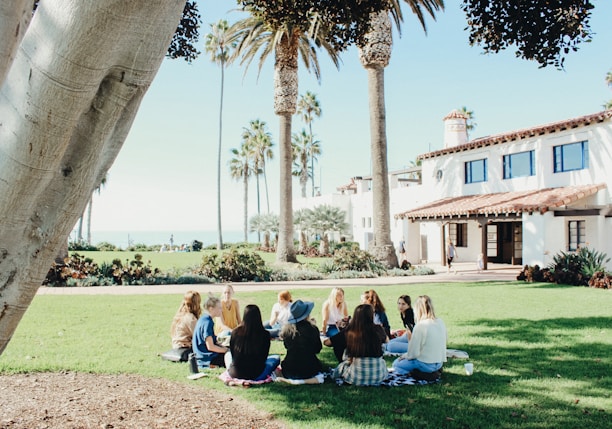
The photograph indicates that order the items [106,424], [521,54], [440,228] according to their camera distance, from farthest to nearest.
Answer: [440,228]
[521,54]
[106,424]

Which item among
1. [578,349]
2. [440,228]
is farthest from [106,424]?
[440,228]

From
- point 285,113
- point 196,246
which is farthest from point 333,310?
point 196,246

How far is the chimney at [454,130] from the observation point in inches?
1288

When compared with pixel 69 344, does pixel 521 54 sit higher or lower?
higher

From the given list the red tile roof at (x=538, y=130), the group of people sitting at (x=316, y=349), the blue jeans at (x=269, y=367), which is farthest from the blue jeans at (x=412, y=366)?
the red tile roof at (x=538, y=130)

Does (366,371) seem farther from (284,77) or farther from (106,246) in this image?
(106,246)

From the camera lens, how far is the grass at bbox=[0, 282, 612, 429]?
17.8ft

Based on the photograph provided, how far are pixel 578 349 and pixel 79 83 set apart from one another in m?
8.63

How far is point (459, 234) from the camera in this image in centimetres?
3138

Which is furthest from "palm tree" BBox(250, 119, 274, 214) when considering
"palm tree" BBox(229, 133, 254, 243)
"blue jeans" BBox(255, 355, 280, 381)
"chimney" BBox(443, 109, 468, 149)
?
"blue jeans" BBox(255, 355, 280, 381)

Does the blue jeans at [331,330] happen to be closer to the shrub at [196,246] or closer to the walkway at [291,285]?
the walkway at [291,285]

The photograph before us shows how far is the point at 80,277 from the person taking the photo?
59.8 feet

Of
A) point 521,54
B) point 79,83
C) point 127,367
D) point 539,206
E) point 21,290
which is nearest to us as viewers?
point 79,83

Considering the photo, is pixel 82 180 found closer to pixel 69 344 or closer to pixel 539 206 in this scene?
pixel 69 344
